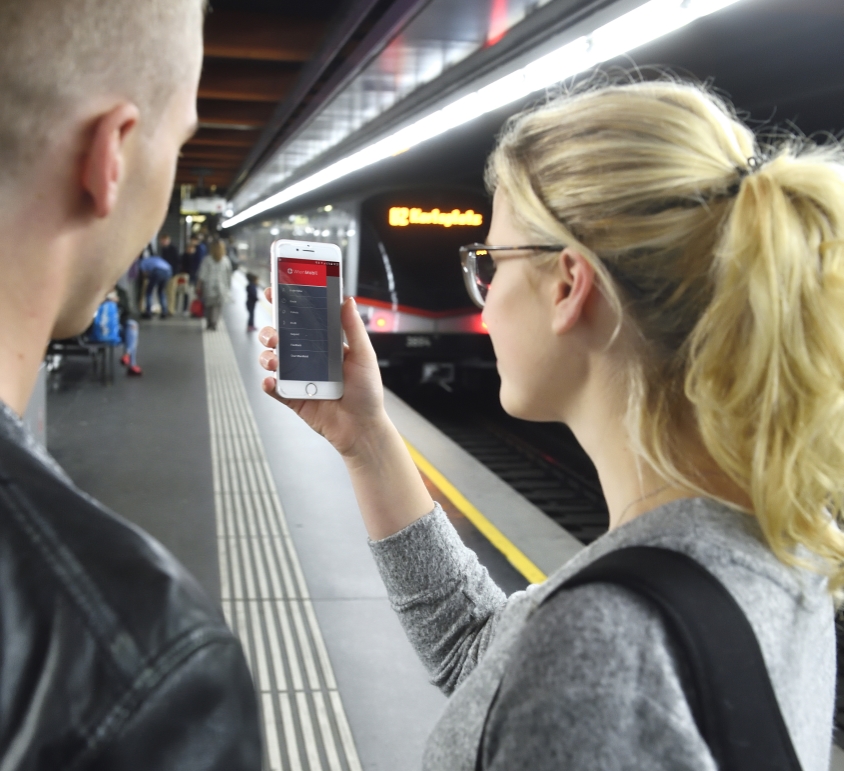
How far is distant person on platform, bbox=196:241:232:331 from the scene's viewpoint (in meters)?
13.6

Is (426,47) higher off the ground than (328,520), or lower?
higher

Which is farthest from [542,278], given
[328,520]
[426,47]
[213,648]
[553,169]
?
[426,47]

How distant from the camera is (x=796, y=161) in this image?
1074mm

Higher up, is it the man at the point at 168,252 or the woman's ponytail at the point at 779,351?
the man at the point at 168,252

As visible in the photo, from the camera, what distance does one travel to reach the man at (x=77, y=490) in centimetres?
64

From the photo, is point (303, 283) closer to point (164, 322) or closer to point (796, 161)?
point (796, 161)

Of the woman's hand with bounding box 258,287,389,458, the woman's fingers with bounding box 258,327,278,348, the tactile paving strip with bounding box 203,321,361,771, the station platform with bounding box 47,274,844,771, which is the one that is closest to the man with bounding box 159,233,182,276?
the station platform with bounding box 47,274,844,771

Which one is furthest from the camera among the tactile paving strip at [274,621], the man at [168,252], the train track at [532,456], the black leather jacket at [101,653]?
the man at [168,252]

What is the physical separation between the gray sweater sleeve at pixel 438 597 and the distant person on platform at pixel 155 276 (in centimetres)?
1405

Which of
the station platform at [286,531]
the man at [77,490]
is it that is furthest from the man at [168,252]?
the man at [77,490]

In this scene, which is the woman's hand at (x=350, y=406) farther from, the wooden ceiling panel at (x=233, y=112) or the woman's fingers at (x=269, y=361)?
the wooden ceiling panel at (x=233, y=112)

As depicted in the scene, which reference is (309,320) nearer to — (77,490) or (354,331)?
(354,331)

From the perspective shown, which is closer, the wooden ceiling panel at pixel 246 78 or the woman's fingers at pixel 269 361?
the woman's fingers at pixel 269 361

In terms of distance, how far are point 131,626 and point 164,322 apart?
52.3 ft
